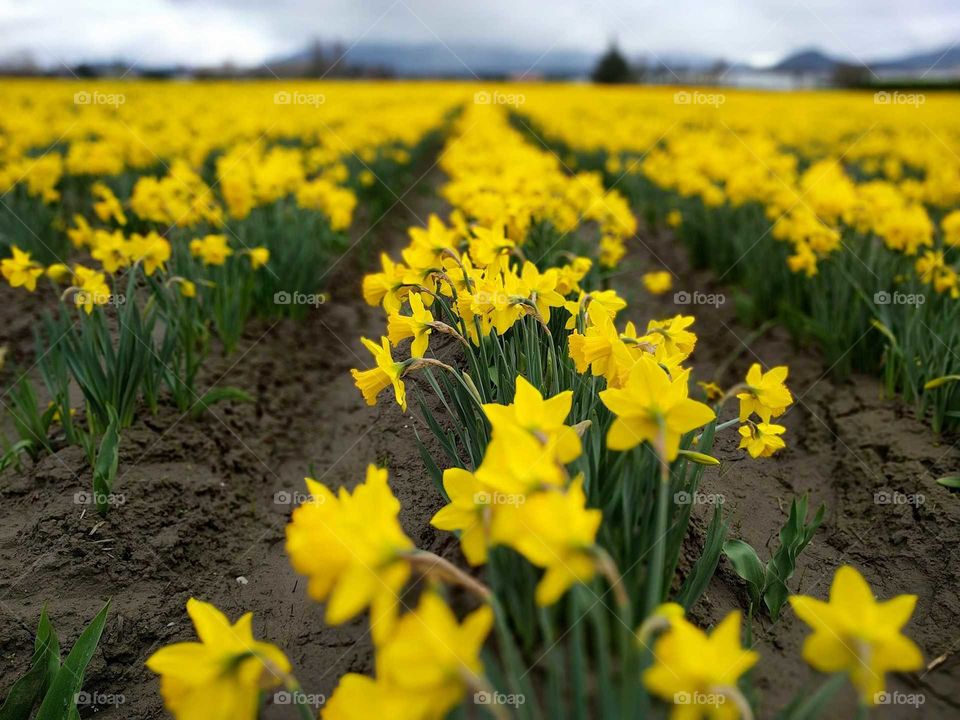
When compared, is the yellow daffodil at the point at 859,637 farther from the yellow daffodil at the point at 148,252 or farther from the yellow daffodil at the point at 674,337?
the yellow daffodil at the point at 148,252

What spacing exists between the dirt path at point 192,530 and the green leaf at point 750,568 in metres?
0.82

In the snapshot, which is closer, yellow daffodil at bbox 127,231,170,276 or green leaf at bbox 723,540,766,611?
green leaf at bbox 723,540,766,611

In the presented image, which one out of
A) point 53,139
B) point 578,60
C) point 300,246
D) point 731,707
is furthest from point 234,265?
Answer: point 578,60

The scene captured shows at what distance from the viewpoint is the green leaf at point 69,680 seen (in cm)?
166

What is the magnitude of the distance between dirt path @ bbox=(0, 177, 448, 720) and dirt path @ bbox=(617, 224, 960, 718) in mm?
954

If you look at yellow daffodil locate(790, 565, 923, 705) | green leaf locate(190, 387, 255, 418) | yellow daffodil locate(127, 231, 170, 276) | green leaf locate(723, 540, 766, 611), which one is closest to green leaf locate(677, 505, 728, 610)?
green leaf locate(723, 540, 766, 611)

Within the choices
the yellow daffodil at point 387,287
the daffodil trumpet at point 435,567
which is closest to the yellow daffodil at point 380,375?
the yellow daffodil at point 387,287

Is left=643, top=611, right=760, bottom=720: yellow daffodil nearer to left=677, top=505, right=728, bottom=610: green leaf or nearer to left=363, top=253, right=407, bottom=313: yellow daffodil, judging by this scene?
left=677, top=505, right=728, bottom=610: green leaf

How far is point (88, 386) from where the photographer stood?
2.80m

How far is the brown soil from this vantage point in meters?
1.95

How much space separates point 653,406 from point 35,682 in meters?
1.71

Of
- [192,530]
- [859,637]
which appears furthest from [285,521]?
[859,637]

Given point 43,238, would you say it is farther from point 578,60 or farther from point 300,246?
point 578,60

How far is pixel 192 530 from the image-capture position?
265 cm
